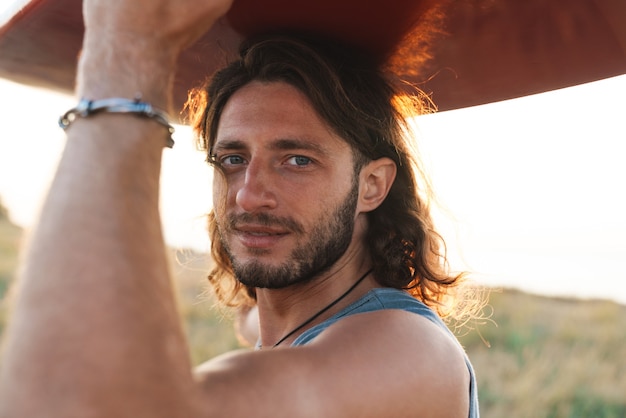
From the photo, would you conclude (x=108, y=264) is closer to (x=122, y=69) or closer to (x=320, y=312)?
(x=122, y=69)

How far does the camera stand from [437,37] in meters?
2.09

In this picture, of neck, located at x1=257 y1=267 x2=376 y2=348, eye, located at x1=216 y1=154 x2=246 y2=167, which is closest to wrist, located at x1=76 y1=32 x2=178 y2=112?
eye, located at x1=216 y1=154 x2=246 y2=167

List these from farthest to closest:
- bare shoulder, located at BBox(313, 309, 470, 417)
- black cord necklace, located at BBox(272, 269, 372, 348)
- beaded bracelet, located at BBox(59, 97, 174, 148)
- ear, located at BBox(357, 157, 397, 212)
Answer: ear, located at BBox(357, 157, 397, 212) < black cord necklace, located at BBox(272, 269, 372, 348) < bare shoulder, located at BBox(313, 309, 470, 417) < beaded bracelet, located at BBox(59, 97, 174, 148)

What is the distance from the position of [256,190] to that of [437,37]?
672mm

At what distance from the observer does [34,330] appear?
1.05 m

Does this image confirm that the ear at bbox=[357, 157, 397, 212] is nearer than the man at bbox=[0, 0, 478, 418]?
No

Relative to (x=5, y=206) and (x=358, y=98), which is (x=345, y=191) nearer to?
(x=358, y=98)

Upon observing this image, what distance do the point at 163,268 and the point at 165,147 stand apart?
225 mm

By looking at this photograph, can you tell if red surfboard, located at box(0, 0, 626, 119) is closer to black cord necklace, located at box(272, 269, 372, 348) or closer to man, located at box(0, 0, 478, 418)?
man, located at box(0, 0, 478, 418)

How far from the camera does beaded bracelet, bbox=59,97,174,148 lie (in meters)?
1.21

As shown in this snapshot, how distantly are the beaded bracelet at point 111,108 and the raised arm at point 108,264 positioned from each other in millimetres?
12

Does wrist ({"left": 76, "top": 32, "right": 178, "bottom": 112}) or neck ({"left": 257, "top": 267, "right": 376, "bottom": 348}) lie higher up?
wrist ({"left": 76, "top": 32, "right": 178, "bottom": 112})

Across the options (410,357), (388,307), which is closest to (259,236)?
(388,307)

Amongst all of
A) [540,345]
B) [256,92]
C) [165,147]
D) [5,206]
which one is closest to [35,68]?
[256,92]
